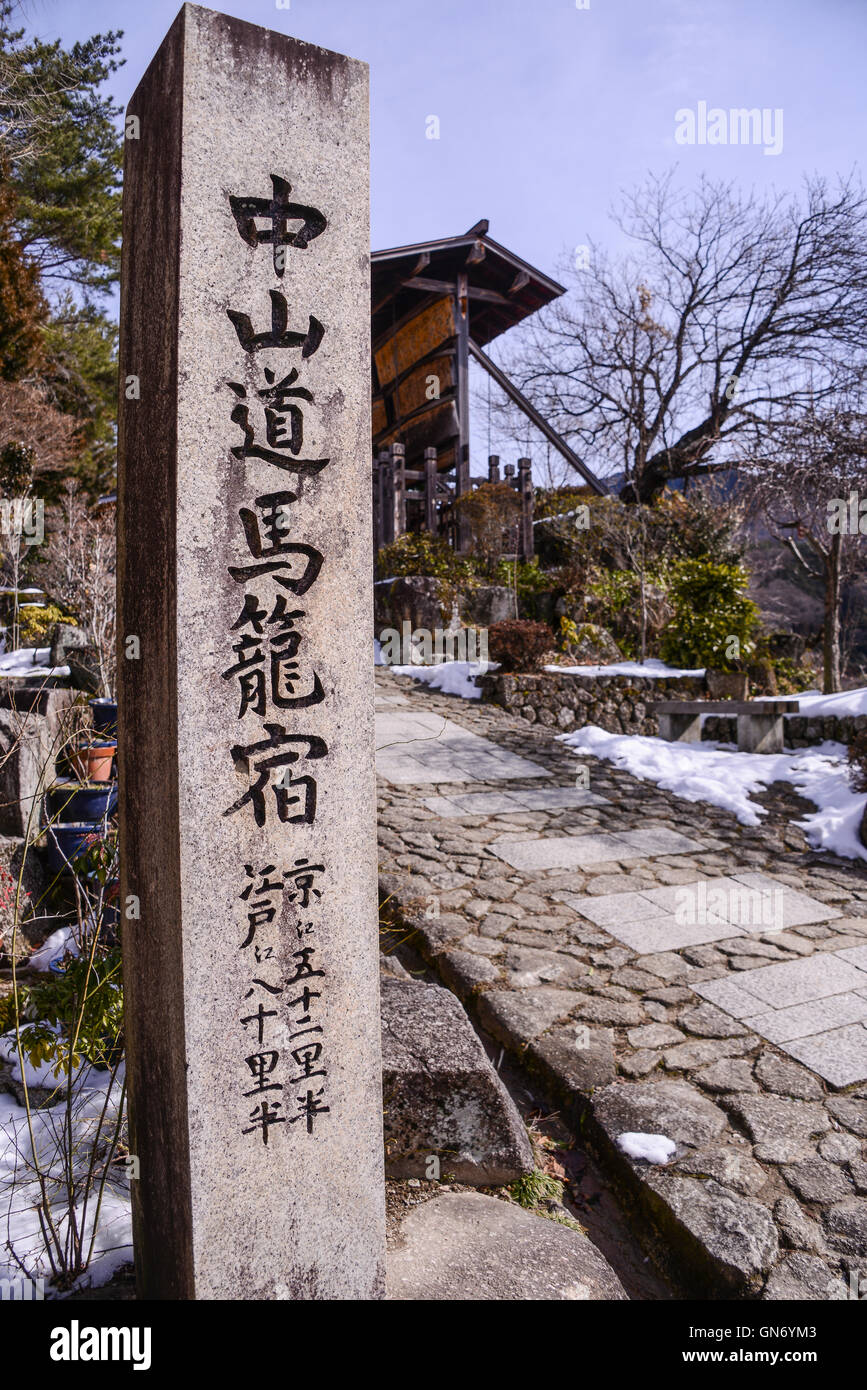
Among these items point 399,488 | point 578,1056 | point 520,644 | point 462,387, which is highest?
point 462,387

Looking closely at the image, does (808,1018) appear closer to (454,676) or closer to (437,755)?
(437,755)

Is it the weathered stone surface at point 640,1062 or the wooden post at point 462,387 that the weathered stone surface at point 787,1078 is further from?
the wooden post at point 462,387

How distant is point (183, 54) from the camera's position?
1.75 m

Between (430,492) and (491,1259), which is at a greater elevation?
(430,492)

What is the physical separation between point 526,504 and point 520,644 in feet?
16.0

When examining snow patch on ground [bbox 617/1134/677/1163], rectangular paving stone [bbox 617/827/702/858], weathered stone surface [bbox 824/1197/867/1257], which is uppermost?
rectangular paving stone [bbox 617/827/702/858]

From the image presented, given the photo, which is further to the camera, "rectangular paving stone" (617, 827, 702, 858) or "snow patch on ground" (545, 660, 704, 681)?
"snow patch on ground" (545, 660, 704, 681)

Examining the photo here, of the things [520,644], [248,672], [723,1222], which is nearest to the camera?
[248,672]

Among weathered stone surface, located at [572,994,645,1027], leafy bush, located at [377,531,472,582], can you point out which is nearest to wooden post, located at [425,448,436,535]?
leafy bush, located at [377,531,472,582]

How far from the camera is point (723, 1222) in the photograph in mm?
2492

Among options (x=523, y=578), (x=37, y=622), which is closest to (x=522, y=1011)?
(x=37, y=622)

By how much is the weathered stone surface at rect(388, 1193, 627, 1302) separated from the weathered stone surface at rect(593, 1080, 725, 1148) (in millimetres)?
542

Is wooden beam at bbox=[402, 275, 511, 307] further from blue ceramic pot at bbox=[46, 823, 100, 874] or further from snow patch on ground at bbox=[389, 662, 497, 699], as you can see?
blue ceramic pot at bbox=[46, 823, 100, 874]

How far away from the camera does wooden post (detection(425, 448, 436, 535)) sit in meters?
15.1
